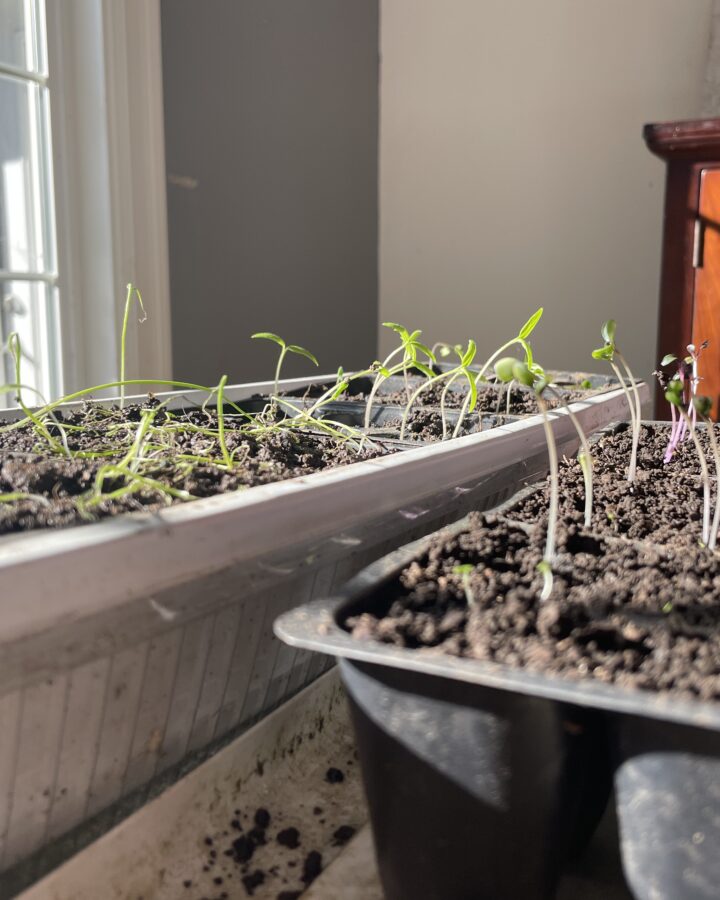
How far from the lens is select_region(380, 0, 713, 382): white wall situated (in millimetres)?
2549

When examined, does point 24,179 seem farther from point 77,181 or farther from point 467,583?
point 467,583

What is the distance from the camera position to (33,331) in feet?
5.50

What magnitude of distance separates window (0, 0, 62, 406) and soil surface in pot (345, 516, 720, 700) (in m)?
1.20

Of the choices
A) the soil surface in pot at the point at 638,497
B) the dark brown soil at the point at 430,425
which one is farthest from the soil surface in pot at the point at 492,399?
the soil surface in pot at the point at 638,497

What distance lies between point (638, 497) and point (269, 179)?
63.0 inches

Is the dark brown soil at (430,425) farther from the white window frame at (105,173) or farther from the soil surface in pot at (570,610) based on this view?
the white window frame at (105,173)

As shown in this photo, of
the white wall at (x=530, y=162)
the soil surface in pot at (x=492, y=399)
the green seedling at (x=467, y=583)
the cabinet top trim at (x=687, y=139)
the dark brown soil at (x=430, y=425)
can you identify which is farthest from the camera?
the white wall at (x=530, y=162)

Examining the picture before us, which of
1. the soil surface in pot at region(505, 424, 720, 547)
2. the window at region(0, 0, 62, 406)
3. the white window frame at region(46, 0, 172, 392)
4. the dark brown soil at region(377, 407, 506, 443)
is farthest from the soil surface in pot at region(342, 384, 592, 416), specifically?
the window at region(0, 0, 62, 406)

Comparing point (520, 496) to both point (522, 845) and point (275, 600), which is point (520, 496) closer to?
point (275, 600)

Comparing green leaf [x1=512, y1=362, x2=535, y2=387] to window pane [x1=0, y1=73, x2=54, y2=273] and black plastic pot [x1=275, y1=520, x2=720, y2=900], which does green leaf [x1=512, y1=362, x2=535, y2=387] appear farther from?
window pane [x1=0, y1=73, x2=54, y2=273]

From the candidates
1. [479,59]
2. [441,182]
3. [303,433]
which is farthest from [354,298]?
[303,433]

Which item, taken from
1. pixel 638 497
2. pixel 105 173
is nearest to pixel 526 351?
pixel 638 497

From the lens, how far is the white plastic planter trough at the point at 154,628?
51 cm

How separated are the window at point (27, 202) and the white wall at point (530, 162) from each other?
57.1 inches
